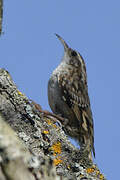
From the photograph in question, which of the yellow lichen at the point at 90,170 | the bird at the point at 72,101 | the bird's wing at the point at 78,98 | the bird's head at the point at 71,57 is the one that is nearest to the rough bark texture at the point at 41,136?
the yellow lichen at the point at 90,170

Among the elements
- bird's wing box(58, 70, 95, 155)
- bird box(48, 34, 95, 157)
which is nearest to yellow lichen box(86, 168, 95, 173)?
bird box(48, 34, 95, 157)

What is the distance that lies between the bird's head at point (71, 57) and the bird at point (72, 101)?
4.4 inches

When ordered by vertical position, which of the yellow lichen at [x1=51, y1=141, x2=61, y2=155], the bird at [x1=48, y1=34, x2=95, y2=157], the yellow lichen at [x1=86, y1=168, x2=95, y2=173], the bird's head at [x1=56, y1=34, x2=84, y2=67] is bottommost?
the yellow lichen at [x1=86, y1=168, x2=95, y2=173]

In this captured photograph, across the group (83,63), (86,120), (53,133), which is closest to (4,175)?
(53,133)

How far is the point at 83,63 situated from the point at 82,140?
1.27 metres

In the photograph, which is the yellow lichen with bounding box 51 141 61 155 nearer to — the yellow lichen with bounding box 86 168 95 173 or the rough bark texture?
the rough bark texture

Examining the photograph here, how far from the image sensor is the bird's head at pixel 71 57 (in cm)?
451

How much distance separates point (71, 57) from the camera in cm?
459

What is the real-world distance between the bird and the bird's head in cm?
11

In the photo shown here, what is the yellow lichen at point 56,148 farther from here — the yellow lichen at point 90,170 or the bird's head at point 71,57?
the bird's head at point 71,57

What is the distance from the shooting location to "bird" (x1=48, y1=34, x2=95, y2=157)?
3782mm

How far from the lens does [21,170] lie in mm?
730

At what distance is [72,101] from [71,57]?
0.79 meters

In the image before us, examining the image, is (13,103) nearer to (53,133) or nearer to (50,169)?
(53,133)
